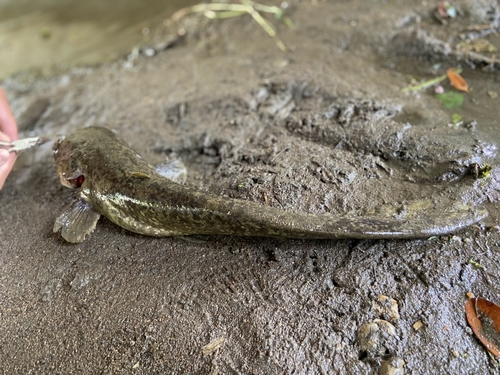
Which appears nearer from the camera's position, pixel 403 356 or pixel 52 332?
pixel 403 356

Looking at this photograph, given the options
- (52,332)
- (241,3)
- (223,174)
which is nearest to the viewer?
(52,332)

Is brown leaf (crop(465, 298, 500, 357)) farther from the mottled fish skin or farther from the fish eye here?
the fish eye

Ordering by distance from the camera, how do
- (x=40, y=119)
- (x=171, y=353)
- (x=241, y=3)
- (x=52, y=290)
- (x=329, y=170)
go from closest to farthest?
(x=171, y=353) → (x=52, y=290) → (x=329, y=170) → (x=40, y=119) → (x=241, y=3)

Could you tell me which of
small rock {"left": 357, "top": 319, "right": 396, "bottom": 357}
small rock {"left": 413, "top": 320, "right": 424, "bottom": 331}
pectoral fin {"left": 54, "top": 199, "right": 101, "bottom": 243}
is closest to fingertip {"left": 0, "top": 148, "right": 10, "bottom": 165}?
pectoral fin {"left": 54, "top": 199, "right": 101, "bottom": 243}

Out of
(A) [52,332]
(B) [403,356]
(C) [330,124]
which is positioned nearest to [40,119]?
(A) [52,332]

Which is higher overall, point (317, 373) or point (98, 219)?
point (98, 219)

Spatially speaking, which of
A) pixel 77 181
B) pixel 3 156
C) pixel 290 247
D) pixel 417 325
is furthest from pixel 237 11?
pixel 417 325

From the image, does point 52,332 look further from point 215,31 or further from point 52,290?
point 215,31

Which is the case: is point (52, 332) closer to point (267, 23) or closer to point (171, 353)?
point (171, 353)

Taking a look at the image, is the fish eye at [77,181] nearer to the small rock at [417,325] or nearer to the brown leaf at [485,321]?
the small rock at [417,325]
